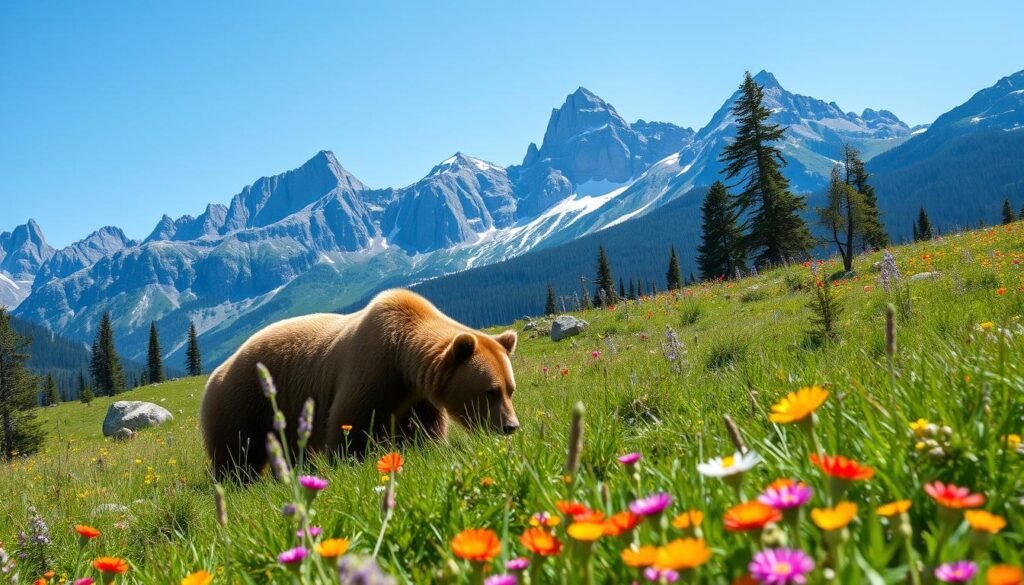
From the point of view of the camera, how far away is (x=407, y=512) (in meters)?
2.35

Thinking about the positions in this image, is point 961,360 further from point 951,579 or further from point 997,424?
point 951,579

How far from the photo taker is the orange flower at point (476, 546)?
3.77 feet

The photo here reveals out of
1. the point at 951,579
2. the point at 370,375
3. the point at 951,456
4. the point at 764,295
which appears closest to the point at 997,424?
the point at 951,456

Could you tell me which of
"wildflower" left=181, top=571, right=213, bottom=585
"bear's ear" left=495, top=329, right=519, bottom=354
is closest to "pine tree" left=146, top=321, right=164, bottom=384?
"bear's ear" left=495, top=329, right=519, bottom=354

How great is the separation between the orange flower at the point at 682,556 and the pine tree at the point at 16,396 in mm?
43909

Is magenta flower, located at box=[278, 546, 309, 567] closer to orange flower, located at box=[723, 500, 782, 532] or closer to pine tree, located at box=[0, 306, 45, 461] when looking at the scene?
orange flower, located at box=[723, 500, 782, 532]

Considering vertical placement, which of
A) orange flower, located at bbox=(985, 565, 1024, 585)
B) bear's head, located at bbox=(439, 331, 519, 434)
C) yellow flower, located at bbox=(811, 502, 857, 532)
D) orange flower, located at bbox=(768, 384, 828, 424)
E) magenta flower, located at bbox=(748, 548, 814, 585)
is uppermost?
orange flower, located at bbox=(768, 384, 828, 424)

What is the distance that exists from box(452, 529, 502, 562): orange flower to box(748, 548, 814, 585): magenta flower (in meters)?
0.51

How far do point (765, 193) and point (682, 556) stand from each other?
140 ft

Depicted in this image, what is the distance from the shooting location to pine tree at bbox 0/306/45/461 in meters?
34.4

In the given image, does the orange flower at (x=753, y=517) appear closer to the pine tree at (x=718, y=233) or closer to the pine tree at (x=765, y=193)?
the pine tree at (x=765, y=193)

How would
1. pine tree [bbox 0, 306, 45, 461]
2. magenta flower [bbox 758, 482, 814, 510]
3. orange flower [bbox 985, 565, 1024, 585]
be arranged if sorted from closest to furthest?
1. orange flower [bbox 985, 565, 1024, 585]
2. magenta flower [bbox 758, 482, 814, 510]
3. pine tree [bbox 0, 306, 45, 461]

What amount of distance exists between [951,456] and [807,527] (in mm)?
518

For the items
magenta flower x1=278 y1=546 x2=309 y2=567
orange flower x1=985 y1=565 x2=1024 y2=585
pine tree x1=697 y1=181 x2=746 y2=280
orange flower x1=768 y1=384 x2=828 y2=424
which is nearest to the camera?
orange flower x1=985 y1=565 x2=1024 y2=585
